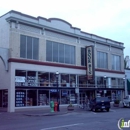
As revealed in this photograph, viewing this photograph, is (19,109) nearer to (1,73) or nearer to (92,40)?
(1,73)

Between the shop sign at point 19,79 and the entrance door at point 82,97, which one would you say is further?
the entrance door at point 82,97

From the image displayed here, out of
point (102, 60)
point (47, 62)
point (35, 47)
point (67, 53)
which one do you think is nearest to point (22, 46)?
point (35, 47)

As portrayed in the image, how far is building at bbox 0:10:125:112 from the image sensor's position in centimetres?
2894

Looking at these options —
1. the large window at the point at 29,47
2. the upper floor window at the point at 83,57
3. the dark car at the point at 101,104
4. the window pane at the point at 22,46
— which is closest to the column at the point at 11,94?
the window pane at the point at 22,46

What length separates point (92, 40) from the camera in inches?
1588

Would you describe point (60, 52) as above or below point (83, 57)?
above

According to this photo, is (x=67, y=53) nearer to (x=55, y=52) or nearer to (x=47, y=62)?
(x=55, y=52)

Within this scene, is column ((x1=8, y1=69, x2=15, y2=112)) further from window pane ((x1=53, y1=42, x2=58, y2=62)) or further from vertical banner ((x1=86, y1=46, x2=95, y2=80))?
vertical banner ((x1=86, y1=46, x2=95, y2=80))

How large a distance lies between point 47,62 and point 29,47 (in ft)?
11.0

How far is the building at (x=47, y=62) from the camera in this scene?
1139 inches

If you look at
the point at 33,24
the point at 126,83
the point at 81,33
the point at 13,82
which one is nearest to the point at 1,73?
the point at 13,82

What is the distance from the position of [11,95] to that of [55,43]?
1030cm

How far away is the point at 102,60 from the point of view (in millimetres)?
42500

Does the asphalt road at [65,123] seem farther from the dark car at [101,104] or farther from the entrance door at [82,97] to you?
the entrance door at [82,97]
